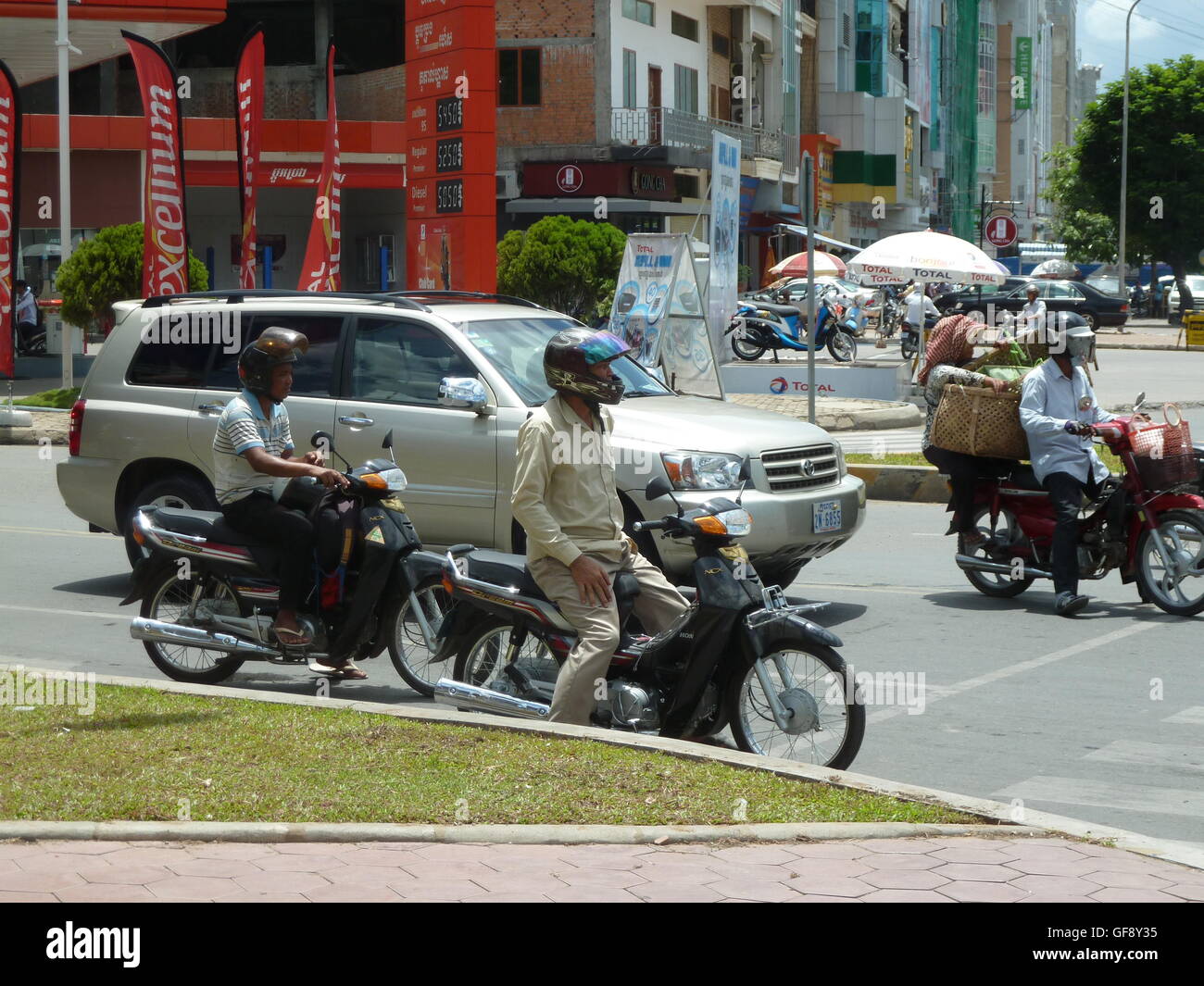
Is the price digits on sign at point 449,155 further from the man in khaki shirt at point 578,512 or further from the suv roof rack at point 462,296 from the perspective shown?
the man in khaki shirt at point 578,512

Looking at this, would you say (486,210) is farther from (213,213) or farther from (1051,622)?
(213,213)

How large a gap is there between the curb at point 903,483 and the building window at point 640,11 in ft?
106

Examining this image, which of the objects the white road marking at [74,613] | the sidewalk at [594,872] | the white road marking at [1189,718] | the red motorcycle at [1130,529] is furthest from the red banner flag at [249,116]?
the sidewalk at [594,872]

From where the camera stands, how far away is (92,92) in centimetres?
4547

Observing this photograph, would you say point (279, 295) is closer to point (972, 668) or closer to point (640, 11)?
point (972, 668)

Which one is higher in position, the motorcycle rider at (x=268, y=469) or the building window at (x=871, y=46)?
the building window at (x=871, y=46)

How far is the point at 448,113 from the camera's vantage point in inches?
899

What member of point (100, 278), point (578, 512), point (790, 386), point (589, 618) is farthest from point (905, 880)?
point (100, 278)

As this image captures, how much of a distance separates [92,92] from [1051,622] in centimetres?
4175

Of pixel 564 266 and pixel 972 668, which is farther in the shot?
pixel 564 266

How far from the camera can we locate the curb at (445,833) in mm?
5000

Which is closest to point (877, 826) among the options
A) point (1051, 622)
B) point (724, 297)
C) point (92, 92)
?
point (1051, 622)

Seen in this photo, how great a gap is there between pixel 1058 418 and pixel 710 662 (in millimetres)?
4317

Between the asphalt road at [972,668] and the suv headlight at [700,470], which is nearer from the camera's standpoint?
the asphalt road at [972,668]
